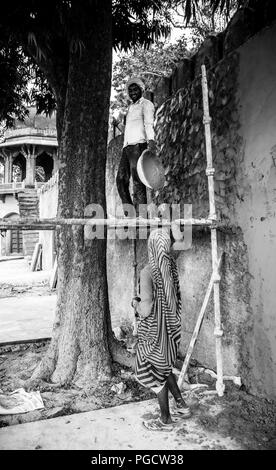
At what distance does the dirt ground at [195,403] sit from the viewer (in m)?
2.53

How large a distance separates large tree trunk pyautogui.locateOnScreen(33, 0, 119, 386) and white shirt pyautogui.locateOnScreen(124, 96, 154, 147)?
264 millimetres

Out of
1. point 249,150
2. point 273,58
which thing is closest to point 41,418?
point 249,150

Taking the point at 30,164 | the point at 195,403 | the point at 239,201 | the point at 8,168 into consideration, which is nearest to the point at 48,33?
the point at 239,201

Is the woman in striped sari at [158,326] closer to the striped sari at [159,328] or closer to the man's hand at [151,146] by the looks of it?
the striped sari at [159,328]

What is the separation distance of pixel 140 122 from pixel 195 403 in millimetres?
2713

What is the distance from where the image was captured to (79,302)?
12.0 ft

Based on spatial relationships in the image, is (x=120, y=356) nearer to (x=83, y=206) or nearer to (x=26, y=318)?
(x=83, y=206)

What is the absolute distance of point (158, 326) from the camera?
8.60 feet

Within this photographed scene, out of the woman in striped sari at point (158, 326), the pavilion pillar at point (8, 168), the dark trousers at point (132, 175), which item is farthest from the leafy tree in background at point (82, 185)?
the pavilion pillar at point (8, 168)

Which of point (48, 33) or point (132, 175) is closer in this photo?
point (48, 33)

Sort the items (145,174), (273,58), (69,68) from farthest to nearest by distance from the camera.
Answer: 1. (69,68)
2. (145,174)
3. (273,58)

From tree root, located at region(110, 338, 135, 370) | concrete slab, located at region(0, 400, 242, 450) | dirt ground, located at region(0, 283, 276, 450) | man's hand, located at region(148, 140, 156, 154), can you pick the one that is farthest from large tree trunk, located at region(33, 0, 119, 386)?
concrete slab, located at region(0, 400, 242, 450)
